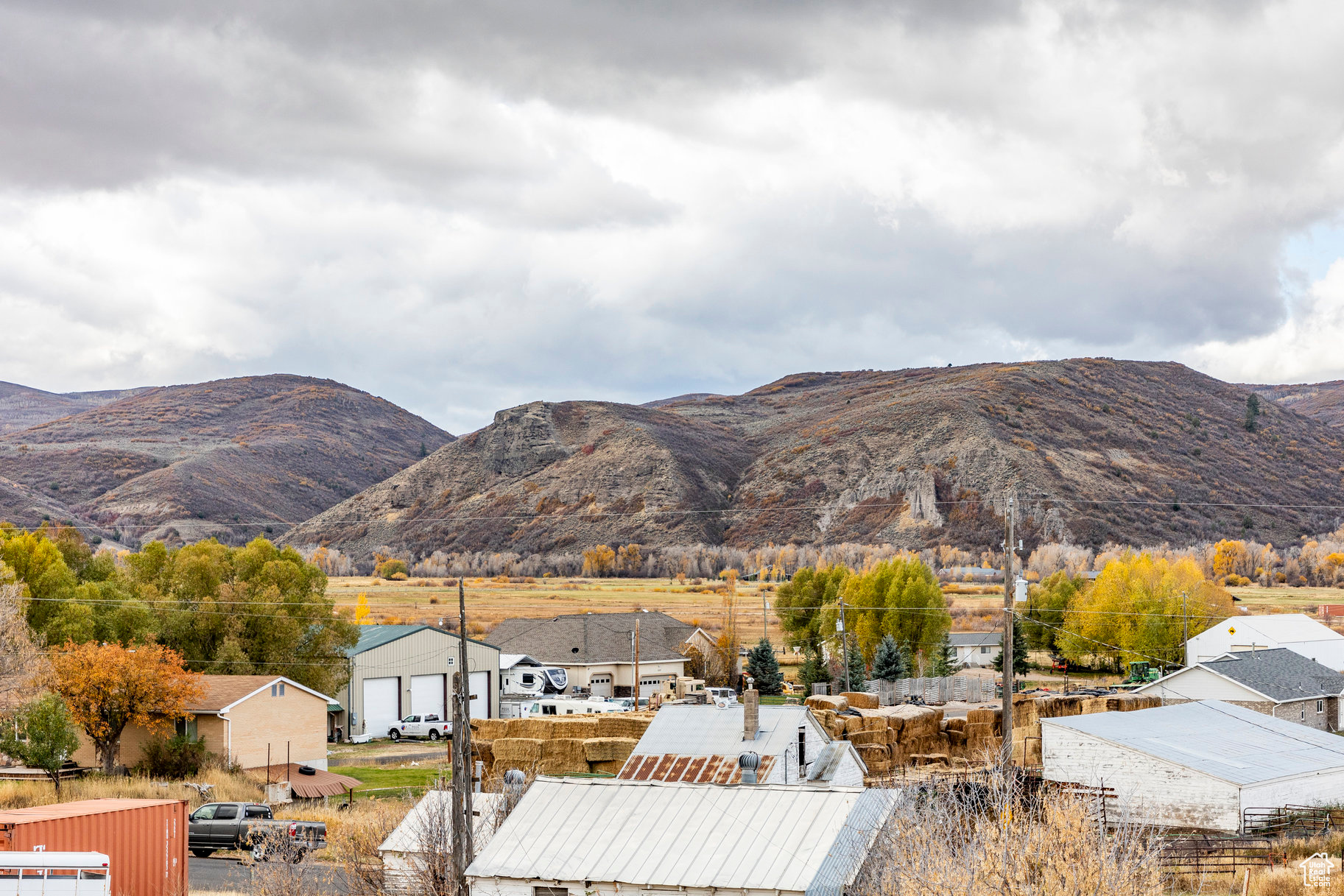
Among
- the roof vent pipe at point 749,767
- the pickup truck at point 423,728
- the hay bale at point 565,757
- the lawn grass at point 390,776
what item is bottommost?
the pickup truck at point 423,728

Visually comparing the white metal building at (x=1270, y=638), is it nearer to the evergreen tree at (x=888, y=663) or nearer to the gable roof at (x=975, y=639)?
the evergreen tree at (x=888, y=663)

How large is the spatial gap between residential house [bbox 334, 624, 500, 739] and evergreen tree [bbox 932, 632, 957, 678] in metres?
26.3

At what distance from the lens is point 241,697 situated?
4556 cm

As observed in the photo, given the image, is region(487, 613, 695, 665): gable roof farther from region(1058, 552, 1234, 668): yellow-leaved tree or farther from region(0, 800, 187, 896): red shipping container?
region(0, 800, 187, 896): red shipping container

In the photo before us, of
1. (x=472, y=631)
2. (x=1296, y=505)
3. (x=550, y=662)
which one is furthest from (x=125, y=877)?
(x=1296, y=505)

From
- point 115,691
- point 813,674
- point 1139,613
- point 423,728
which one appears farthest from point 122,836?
point 1139,613

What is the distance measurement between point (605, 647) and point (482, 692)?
37.6ft

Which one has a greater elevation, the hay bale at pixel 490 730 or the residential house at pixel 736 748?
the residential house at pixel 736 748

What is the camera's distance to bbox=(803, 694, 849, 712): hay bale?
161 feet

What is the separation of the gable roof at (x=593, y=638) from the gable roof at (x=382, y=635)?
8040mm

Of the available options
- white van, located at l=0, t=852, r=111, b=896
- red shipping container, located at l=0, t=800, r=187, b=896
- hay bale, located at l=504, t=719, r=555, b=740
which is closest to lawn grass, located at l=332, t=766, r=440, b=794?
hay bale, located at l=504, t=719, r=555, b=740

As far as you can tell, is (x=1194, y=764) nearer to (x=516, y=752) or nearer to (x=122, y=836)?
(x=516, y=752)

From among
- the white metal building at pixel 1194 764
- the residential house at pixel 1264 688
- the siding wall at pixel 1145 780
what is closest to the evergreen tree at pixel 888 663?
the residential house at pixel 1264 688

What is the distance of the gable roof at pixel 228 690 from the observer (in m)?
44.8
